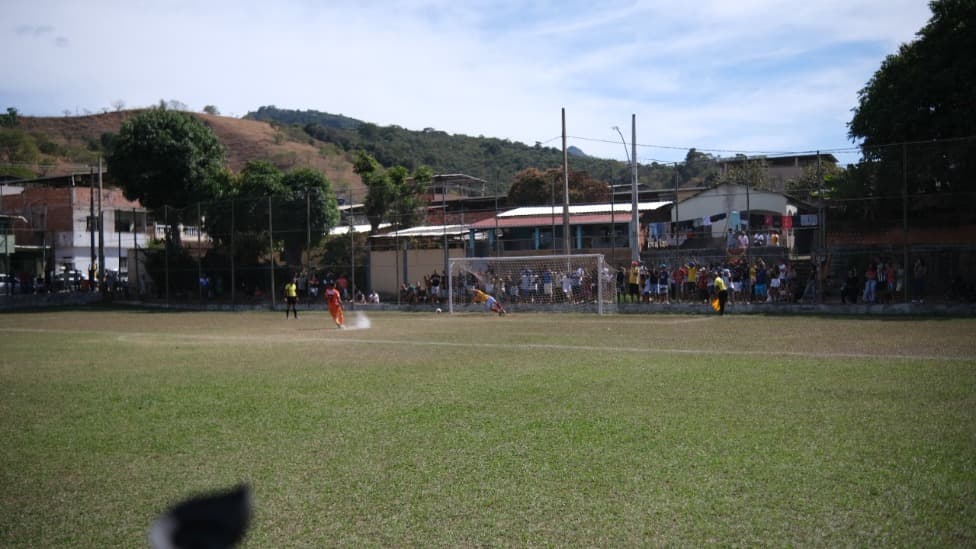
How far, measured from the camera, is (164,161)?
155ft

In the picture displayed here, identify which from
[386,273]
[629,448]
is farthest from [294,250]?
[629,448]

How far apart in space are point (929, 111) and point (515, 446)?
2892 cm

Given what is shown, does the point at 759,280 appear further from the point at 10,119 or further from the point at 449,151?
the point at 10,119

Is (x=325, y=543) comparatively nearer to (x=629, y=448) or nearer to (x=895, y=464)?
(x=629, y=448)

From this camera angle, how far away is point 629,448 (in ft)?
24.5

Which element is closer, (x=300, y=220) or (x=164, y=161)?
Result: (x=300, y=220)

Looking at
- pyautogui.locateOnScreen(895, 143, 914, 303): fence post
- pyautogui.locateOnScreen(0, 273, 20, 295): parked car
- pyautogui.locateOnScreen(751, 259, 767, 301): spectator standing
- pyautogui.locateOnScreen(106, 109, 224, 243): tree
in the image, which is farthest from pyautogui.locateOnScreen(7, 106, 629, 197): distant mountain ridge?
pyautogui.locateOnScreen(895, 143, 914, 303): fence post

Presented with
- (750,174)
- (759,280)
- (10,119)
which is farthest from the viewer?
(10,119)

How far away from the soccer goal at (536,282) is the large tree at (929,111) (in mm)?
10509

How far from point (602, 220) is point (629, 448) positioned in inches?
1142

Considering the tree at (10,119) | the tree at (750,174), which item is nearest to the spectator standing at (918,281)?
the tree at (750,174)

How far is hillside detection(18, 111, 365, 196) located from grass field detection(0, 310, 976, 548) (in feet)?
290

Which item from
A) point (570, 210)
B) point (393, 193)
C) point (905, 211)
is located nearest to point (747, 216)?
point (905, 211)

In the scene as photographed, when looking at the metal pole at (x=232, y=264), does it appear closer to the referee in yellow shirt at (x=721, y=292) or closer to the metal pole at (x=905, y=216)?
the referee in yellow shirt at (x=721, y=292)
